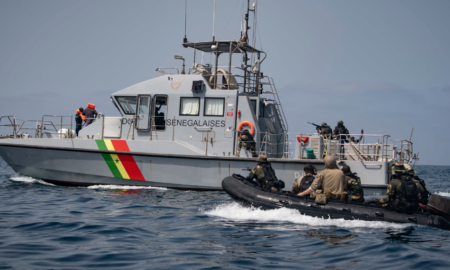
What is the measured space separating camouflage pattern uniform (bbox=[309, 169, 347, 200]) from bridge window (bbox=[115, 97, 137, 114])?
657 centimetres

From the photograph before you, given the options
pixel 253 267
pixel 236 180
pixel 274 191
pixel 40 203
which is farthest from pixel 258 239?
pixel 40 203

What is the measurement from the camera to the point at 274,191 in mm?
7688

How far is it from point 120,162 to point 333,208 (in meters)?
6.32

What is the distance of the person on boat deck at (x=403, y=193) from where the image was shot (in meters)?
6.64

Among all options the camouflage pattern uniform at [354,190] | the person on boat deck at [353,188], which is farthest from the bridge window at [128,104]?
the camouflage pattern uniform at [354,190]

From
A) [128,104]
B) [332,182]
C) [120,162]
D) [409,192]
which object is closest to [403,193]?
[409,192]

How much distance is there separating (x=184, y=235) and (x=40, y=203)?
4.24 m

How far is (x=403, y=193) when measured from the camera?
6672 millimetres

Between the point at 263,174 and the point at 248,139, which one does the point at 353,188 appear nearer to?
the point at 263,174

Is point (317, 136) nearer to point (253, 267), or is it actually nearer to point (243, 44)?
point (243, 44)

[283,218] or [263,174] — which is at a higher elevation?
[263,174]

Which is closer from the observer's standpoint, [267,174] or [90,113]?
[267,174]

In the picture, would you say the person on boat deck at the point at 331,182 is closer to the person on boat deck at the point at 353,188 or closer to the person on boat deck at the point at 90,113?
the person on boat deck at the point at 353,188

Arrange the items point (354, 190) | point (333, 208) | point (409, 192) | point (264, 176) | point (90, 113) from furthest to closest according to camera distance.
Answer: point (90, 113) < point (264, 176) < point (354, 190) < point (333, 208) < point (409, 192)
